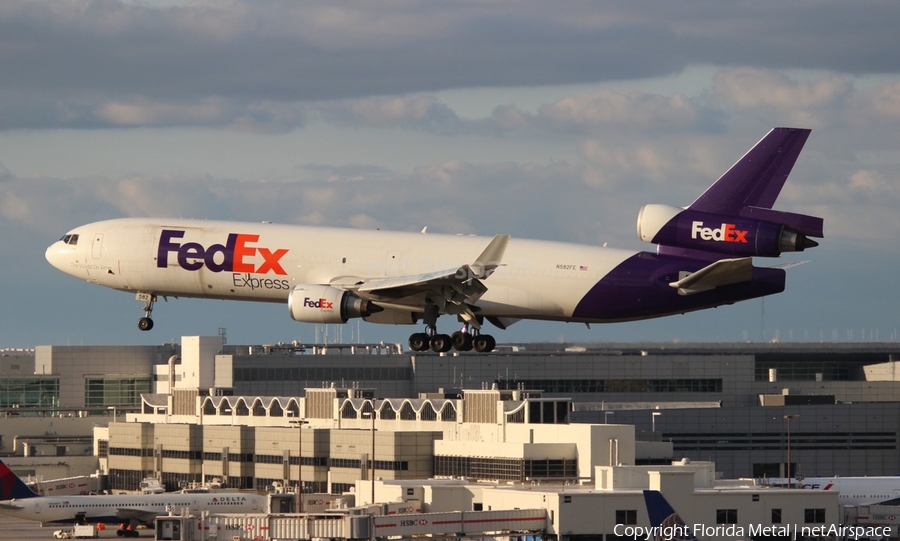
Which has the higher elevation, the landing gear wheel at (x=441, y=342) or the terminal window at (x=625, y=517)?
the landing gear wheel at (x=441, y=342)

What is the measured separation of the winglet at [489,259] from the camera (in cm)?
8125

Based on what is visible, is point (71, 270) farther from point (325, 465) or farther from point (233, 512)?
point (325, 465)

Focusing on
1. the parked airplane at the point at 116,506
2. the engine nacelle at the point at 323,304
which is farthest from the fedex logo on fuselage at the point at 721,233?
the parked airplane at the point at 116,506

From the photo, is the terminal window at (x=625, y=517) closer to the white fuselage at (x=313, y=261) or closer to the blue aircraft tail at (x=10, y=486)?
the white fuselage at (x=313, y=261)

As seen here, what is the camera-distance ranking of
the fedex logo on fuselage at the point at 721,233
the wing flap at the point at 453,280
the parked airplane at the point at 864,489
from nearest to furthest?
the wing flap at the point at 453,280 → the fedex logo on fuselage at the point at 721,233 → the parked airplane at the point at 864,489

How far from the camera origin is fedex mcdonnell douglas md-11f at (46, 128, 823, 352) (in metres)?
83.2

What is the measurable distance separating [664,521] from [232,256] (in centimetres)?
2696

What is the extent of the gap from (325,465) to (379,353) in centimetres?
6453

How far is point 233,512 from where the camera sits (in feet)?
376

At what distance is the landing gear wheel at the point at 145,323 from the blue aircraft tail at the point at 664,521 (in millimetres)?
29682

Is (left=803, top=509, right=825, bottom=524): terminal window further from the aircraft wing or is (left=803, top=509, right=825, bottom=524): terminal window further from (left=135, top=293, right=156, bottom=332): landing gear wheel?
(left=135, top=293, right=156, bottom=332): landing gear wheel

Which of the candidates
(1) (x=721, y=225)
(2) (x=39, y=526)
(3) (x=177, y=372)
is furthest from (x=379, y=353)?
(1) (x=721, y=225)

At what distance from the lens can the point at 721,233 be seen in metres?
83.7

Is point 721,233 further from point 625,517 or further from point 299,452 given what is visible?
point 299,452
